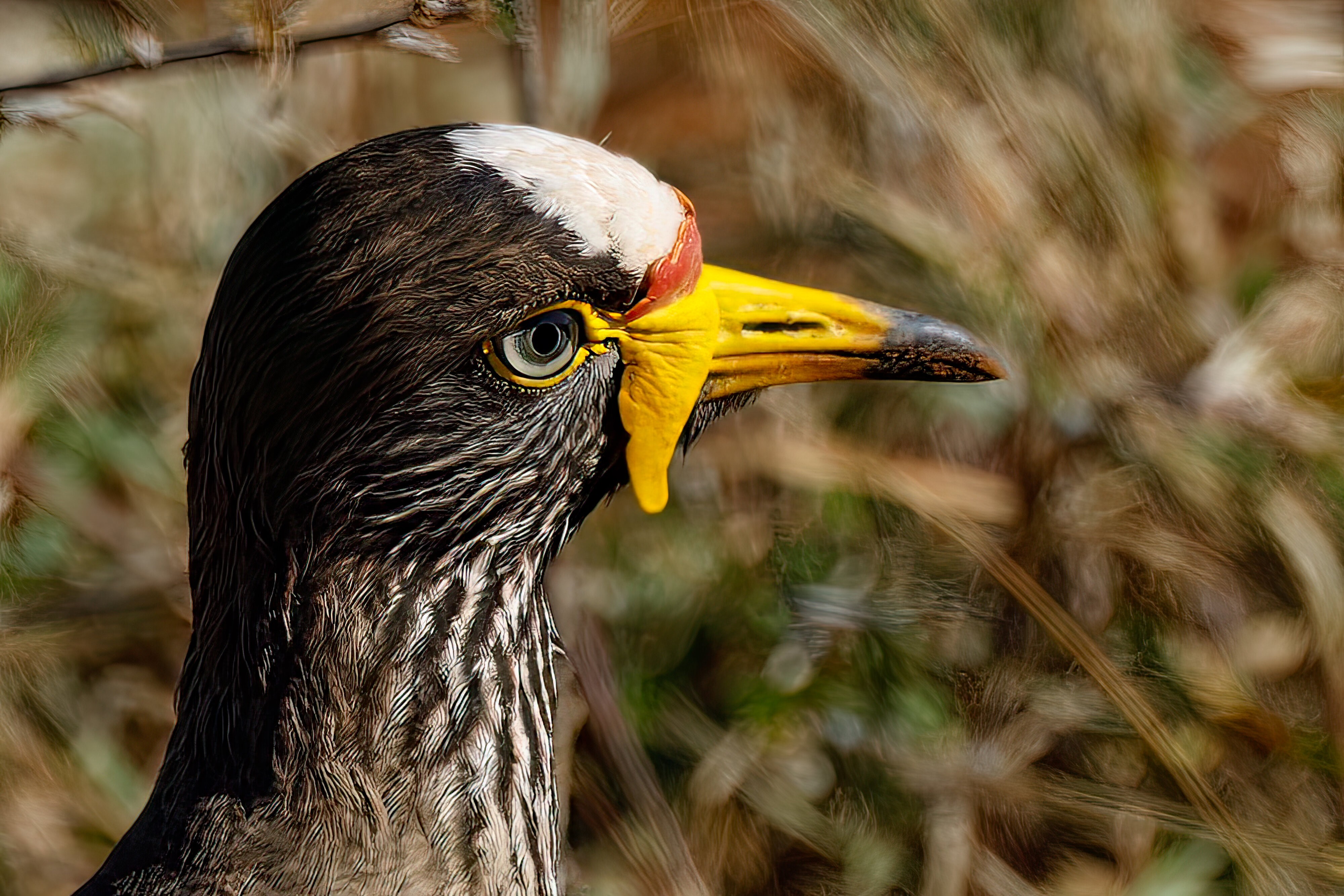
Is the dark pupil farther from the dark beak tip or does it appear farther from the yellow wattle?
the dark beak tip

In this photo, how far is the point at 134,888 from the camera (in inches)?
55.4

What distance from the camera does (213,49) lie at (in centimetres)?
233

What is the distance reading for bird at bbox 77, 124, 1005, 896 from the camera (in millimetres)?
1270

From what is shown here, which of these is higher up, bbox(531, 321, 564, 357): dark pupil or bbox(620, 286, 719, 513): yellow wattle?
bbox(531, 321, 564, 357): dark pupil

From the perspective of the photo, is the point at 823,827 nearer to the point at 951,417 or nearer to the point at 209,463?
the point at 951,417

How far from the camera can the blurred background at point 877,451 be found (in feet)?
7.41

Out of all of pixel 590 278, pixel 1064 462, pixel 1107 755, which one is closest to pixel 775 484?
pixel 1064 462

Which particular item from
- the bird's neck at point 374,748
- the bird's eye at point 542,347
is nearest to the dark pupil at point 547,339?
the bird's eye at point 542,347

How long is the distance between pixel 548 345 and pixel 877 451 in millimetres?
1193

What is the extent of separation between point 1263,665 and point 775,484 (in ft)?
2.84

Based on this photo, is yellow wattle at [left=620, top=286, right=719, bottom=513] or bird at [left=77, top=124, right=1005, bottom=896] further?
yellow wattle at [left=620, top=286, right=719, bottom=513]

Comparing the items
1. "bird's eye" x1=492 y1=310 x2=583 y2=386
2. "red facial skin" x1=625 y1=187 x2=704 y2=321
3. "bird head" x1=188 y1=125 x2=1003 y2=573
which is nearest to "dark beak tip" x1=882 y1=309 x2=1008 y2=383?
"bird head" x1=188 y1=125 x2=1003 y2=573

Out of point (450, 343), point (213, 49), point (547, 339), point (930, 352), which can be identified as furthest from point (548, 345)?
point (213, 49)

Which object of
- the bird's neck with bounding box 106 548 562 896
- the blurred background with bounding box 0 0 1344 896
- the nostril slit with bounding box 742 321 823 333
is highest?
the nostril slit with bounding box 742 321 823 333
